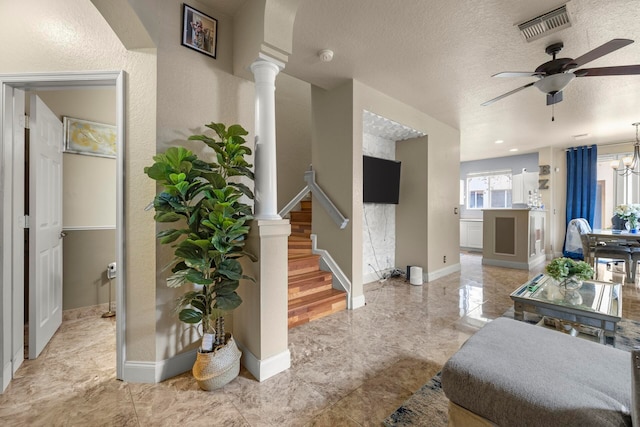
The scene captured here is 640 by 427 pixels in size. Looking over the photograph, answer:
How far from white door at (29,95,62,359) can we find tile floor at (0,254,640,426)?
23 centimetres

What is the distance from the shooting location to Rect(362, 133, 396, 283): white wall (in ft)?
13.8

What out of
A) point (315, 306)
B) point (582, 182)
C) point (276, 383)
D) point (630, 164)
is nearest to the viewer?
point (276, 383)

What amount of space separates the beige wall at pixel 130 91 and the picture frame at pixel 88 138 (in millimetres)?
1331

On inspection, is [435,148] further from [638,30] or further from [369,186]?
[638,30]

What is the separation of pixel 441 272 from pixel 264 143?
3962 millimetres

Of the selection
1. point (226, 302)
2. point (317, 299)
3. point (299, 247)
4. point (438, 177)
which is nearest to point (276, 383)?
point (226, 302)

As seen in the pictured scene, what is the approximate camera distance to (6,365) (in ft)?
5.74

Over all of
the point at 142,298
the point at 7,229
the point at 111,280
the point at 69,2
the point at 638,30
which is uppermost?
the point at 638,30

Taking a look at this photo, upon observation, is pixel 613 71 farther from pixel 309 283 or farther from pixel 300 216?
pixel 300 216

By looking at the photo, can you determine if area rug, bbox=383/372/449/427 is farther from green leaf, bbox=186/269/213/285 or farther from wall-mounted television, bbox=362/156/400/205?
wall-mounted television, bbox=362/156/400/205

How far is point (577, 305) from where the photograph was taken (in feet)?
6.95

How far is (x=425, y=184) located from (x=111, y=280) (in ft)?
14.9

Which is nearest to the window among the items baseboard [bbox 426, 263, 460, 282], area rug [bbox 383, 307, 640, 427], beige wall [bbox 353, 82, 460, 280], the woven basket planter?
beige wall [bbox 353, 82, 460, 280]

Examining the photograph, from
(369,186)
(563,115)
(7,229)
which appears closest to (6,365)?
(7,229)
